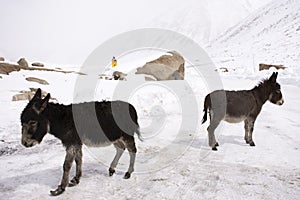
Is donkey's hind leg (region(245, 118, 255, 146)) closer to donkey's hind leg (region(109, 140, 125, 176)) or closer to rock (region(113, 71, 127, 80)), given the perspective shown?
donkey's hind leg (region(109, 140, 125, 176))

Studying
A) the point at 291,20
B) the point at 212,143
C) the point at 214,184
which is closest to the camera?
the point at 214,184

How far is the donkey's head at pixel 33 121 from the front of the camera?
197 inches

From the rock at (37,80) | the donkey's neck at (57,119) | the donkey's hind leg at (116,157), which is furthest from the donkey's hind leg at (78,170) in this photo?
the rock at (37,80)

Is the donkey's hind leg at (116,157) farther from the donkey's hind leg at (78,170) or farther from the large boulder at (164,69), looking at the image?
the large boulder at (164,69)

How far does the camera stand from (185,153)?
7.18 metres

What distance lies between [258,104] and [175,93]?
7.78m

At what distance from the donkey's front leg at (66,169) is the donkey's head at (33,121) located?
70 centimetres

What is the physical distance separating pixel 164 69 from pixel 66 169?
1787 cm

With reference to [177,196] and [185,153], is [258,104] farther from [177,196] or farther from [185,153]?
[177,196]

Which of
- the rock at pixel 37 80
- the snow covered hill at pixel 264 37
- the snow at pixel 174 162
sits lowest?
the snow at pixel 174 162

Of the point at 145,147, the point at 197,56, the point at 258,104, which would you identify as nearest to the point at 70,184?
the point at 145,147

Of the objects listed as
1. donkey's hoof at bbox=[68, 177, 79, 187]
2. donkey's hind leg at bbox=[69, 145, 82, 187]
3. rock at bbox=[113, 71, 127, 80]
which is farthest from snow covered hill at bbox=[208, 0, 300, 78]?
donkey's hoof at bbox=[68, 177, 79, 187]

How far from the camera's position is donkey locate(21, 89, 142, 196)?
505cm

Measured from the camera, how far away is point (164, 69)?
2222 cm
